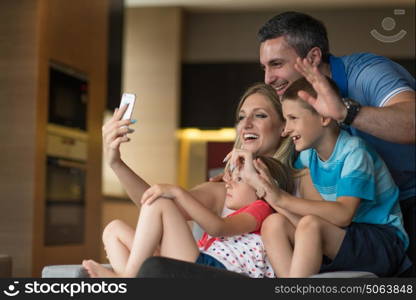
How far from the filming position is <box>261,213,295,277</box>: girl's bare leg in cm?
164

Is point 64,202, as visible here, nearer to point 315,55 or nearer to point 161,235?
point 315,55

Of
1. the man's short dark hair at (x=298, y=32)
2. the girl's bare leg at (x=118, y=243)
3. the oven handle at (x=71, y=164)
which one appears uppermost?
the man's short dark hair at (x=298, y=32)

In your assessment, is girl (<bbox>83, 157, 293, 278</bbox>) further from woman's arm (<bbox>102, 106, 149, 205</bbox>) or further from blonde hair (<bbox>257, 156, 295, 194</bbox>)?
woman's arm (<bbox>102, 106, 149, 205</bbox>)

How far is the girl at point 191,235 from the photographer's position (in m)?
1.62

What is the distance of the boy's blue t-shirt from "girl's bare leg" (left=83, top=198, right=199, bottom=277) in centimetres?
36

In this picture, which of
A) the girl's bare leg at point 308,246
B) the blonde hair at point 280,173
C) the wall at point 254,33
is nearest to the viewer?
the girl's bare leg at point 308,246

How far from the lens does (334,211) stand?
5.38ft

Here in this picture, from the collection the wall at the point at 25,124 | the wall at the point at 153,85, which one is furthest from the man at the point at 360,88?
the wall at the point at 153,85

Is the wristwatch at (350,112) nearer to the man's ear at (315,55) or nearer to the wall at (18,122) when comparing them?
the man's ear at (315,55)

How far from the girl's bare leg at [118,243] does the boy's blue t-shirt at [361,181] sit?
18.8 inches

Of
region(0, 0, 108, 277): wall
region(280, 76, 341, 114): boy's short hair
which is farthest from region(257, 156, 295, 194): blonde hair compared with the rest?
region(0, 0, 108, 277): wall

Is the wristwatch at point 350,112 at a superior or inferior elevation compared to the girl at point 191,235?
superior

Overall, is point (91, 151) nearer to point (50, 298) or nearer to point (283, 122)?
point (283, 122)

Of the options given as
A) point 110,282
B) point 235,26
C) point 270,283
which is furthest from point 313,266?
point 235,26
